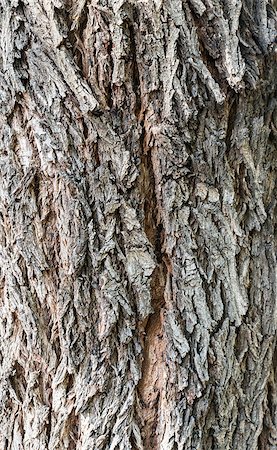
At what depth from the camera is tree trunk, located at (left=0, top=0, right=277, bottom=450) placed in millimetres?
1105

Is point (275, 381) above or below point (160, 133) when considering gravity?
below

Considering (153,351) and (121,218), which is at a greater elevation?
(121,218)

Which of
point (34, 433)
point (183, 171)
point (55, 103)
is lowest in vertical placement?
point (34, 433)

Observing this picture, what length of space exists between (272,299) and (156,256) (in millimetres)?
315

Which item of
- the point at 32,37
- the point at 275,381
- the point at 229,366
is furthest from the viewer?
the point at 275,381

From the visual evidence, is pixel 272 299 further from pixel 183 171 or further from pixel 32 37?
pixel 32 37

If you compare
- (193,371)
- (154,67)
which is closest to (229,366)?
(193,371)

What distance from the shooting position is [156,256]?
1183 millimetres

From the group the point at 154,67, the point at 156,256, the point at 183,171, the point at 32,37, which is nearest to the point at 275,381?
the point at 156,256

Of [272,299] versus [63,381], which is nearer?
[63,381]

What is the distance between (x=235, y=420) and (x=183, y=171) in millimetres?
563

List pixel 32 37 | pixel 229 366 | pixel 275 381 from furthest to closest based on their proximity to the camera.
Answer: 1. pixel 275 381
2. pixel 229 366
3. pixel 32 37

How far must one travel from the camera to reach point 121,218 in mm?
1135

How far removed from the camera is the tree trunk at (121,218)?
111 cm
